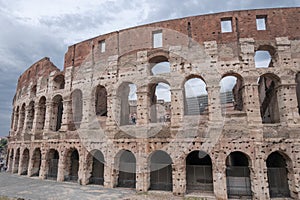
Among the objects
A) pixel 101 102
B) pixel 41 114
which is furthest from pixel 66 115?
pixel 41 114

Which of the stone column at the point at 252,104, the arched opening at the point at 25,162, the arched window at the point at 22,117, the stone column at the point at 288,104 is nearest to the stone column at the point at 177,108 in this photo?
the stone column at the point at 252,104

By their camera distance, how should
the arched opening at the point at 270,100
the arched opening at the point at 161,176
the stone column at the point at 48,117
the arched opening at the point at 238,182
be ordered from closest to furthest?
the arched opening at the point at 238,182, the arched opening at the point at 270,100, the arched opening at the point at 161,176, the stone column at the point at 48,117

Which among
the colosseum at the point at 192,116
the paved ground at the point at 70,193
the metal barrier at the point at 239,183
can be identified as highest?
the colosseum at the point at 192,116

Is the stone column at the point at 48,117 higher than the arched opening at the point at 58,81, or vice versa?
the arched opening at the point at 58,81

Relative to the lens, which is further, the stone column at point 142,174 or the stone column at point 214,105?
the stone column at point 142,174

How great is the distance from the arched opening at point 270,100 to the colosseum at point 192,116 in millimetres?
72

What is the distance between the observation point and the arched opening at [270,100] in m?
12.3

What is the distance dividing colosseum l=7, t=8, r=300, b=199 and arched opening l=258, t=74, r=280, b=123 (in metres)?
0.07

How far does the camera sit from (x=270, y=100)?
13.6m

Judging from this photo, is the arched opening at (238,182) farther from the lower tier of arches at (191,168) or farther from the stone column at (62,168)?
the stone column at (62,168)

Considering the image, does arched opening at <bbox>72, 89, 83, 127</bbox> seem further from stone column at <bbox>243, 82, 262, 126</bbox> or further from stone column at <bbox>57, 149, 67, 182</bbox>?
stone column at <bbox>243, 82, 262, 126</bbox>

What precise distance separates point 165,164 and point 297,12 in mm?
12051

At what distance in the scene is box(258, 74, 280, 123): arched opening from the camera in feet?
40.2

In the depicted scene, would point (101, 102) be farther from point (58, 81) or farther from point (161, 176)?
point (161, 176)
